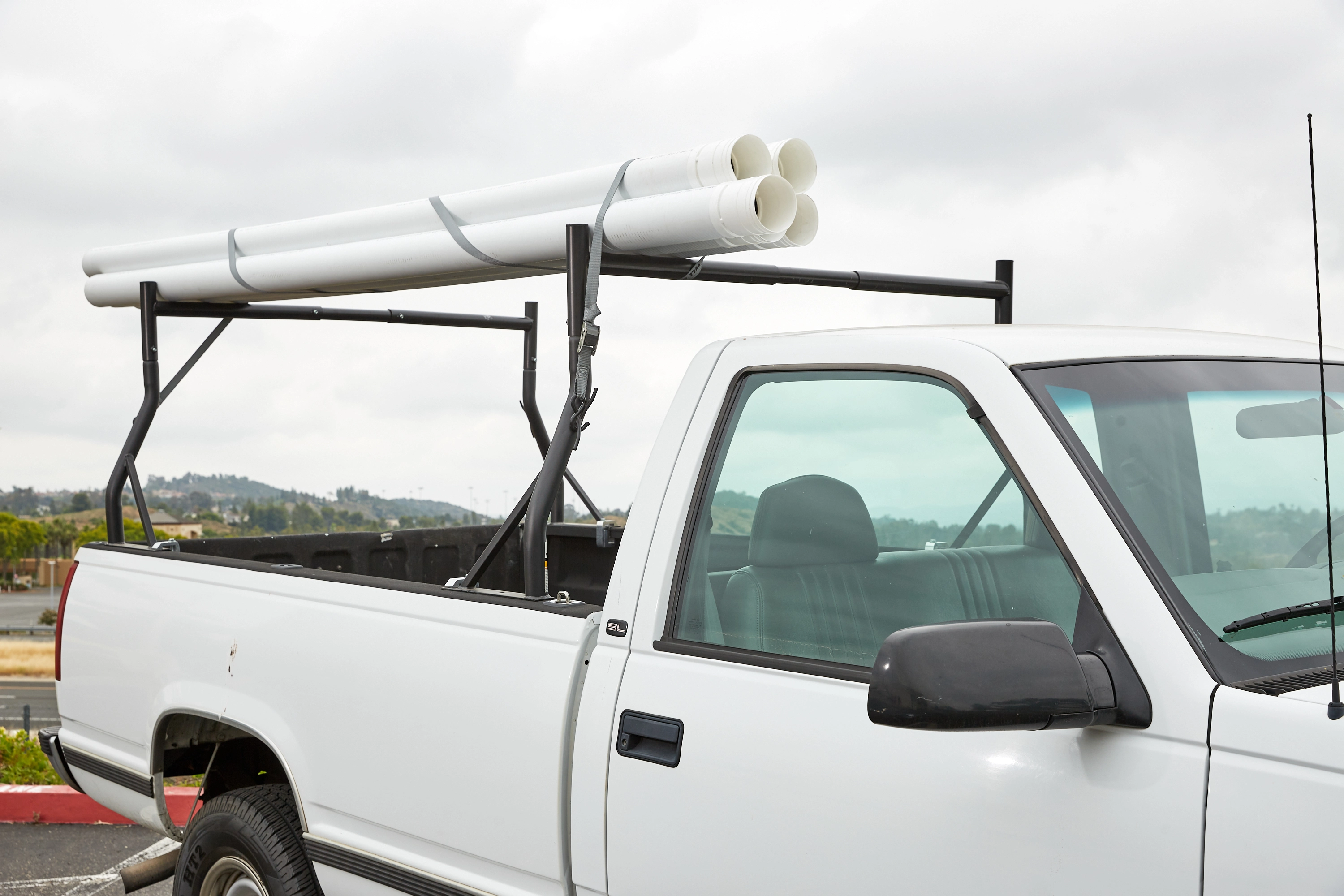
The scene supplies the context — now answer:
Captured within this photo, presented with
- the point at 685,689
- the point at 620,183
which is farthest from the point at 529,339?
the point at 685,689

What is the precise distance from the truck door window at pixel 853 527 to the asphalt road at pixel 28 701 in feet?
90.8

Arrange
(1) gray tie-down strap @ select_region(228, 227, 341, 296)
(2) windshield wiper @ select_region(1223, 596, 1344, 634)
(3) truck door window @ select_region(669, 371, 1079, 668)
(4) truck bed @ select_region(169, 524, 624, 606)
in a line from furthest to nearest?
(4) truck bed @ select_region(169, 524, 624, 606) < (1) gray tie-down strap @ select_region(228, 227, 341, 296) < (3) truck door window @ select_region(669, 371, 1079, 668) < (2) windshield wiper @ select_region(1223, 596, 1344, 634)

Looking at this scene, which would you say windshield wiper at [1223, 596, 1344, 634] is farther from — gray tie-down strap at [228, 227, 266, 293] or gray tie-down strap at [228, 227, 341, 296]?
gray tie-down strap at [228, 227, 266, 293]

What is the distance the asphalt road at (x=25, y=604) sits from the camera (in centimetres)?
13612

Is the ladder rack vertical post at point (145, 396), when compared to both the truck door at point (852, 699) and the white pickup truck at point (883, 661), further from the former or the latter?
the truck door at point (852, 699)

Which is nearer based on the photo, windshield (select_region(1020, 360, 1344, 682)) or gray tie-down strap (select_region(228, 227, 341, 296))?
windshield (select_region(1020, 360, 1344, 682))

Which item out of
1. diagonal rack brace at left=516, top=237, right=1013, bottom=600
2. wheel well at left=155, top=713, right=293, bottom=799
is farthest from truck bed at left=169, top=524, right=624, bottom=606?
diagonal rack brace at left=516, top=237, right=1013, bottom=600

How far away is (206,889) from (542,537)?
171 centimetres

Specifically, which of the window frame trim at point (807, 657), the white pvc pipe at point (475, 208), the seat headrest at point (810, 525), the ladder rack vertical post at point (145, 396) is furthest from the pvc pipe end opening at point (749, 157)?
the ladder rack vertical post at point (145, 396)

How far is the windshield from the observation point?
6.93ft

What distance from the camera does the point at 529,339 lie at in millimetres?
6211

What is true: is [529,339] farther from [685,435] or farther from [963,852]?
[963,852]

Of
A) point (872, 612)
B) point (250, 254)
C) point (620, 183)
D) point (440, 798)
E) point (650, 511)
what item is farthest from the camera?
point (250, 254)

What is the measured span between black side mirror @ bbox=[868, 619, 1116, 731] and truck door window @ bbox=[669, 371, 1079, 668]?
38 centimetres
